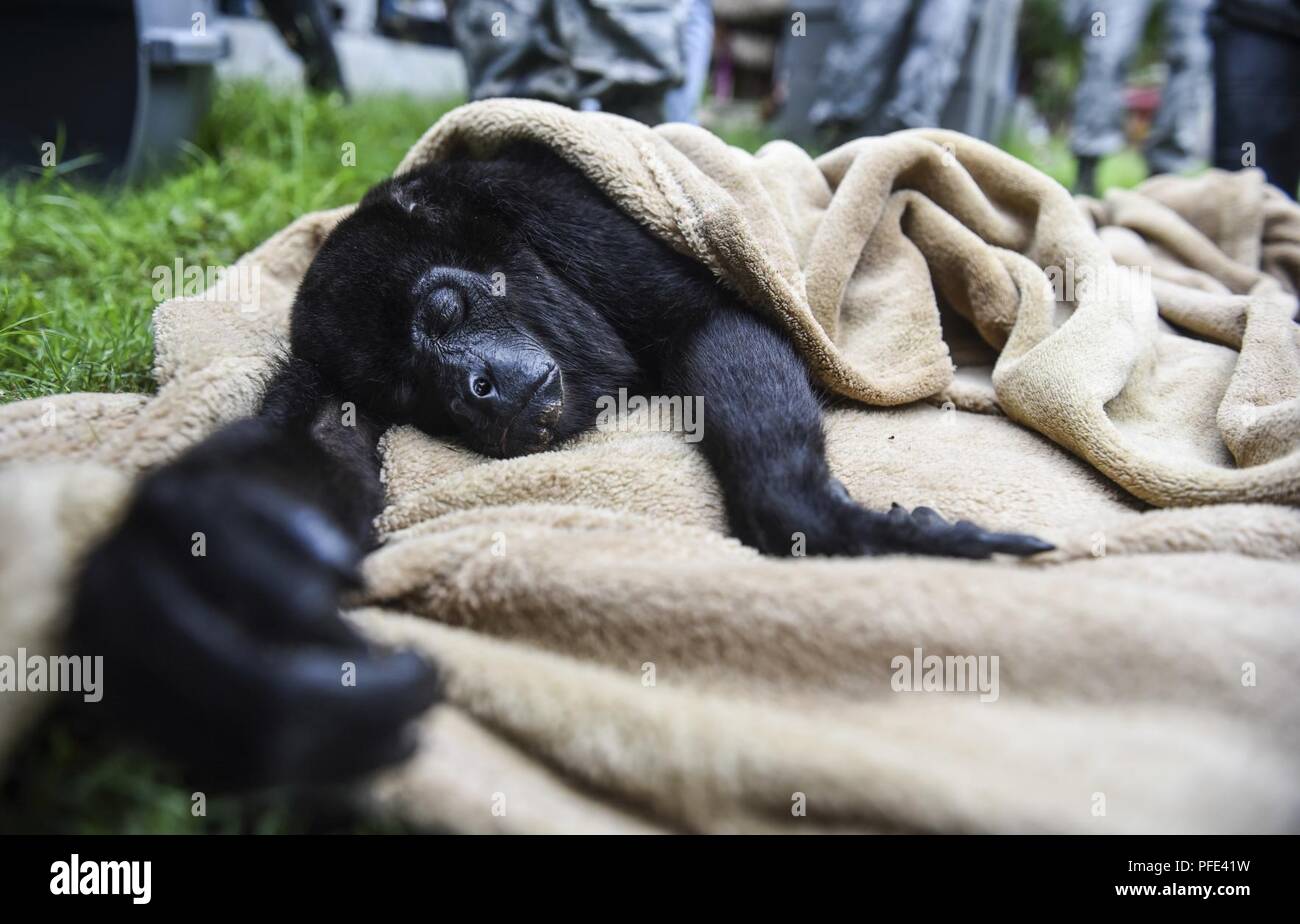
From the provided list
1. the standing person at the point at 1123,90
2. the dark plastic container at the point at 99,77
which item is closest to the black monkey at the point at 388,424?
the dark plastic container at the point at 99,77

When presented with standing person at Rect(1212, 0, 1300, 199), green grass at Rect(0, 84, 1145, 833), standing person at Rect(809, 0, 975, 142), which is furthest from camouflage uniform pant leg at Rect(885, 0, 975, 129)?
green grass at Rect(0, 84, 1145, 833)

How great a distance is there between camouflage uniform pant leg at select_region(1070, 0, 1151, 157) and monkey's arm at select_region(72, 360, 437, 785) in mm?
7103

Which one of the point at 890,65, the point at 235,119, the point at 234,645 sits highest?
the point at 890,65

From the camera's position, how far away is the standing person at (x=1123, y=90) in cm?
670

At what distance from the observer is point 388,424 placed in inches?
85.3

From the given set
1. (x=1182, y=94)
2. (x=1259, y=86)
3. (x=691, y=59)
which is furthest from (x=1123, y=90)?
(x=691, y=59)

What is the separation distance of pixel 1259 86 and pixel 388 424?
375 centimetres

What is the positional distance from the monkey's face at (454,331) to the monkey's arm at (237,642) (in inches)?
35.0

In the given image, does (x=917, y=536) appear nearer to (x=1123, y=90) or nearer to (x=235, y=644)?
(x=235, y=644)

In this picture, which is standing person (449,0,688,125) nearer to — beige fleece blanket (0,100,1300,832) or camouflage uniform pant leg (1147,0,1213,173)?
beige fleece blanket (0,100,1300,832)

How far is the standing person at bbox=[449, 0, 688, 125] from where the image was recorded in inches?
140

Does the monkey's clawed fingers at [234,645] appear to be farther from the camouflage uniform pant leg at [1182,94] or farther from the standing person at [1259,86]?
the camouflage uniform pant leg at [1182,94]

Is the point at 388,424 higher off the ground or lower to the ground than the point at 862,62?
lower
